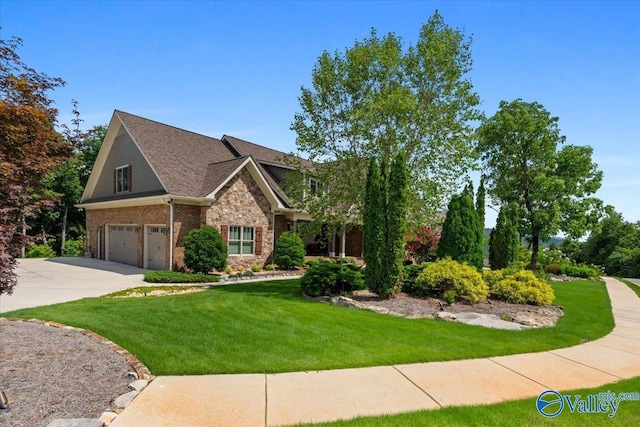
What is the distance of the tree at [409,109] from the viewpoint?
522 inches

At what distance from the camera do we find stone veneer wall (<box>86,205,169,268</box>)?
664 inches

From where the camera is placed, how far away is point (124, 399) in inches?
160

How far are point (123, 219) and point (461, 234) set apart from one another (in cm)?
1694

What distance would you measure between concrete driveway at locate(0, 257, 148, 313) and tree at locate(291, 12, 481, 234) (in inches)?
354

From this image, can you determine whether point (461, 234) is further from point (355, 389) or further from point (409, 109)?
point (355, 389)

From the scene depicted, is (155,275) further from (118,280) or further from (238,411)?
(238,411)

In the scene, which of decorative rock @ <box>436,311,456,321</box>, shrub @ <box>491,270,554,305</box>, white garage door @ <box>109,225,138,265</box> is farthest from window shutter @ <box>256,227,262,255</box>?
decorative rock @ <box>436,311,456,321</box>

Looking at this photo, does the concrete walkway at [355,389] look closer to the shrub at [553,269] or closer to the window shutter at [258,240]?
the window shutter at [258,240]

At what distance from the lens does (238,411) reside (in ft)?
12.7

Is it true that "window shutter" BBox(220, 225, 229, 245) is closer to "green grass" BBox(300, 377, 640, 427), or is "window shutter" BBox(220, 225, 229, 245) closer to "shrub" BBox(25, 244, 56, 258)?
"green grass" BBox(300, 377, 640, 427)

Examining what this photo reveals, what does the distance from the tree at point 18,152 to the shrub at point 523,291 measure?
10.7m

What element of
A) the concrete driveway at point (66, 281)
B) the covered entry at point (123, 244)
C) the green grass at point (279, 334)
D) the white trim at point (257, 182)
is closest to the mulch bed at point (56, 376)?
the green grass at point (279, 334)

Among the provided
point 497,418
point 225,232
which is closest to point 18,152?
point 497,418

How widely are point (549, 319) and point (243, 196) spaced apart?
1356 cm
